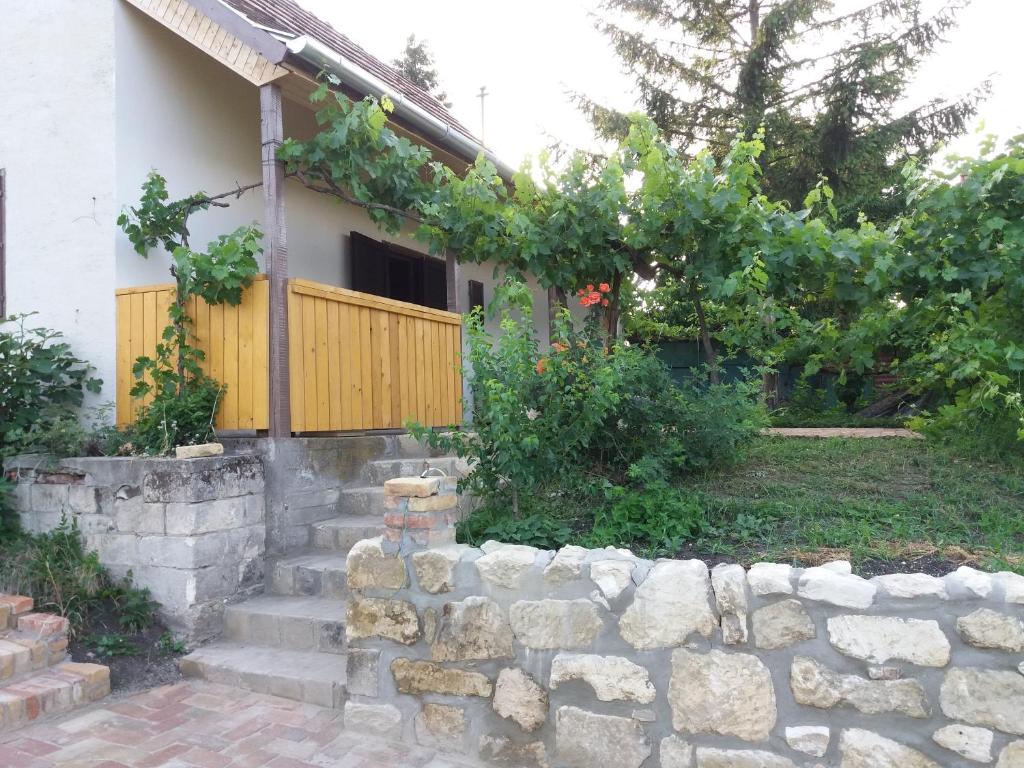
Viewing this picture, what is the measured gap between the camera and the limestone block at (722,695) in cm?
246

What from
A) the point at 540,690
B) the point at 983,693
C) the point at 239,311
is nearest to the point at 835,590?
the point at 983,693

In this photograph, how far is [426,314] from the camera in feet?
19.1

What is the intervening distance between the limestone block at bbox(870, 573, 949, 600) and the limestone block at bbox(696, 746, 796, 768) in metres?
0.69

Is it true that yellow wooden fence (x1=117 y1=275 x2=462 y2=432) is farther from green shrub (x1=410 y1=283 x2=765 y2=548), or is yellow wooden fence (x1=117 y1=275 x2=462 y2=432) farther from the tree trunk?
the tree trunk

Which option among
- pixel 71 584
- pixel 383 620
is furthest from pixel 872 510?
pixel 71 584

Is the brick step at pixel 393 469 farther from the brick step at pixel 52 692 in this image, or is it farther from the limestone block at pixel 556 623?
the limestone block at pixel 556 623

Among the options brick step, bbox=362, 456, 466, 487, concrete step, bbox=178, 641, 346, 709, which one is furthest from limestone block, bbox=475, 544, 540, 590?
brick step, bbox=362, 456, 466, 487

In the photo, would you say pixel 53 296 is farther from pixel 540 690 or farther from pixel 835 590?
pixel 835 590

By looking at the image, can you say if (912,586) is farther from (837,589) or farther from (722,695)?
(722,695)

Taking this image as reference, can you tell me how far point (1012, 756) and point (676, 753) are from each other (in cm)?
106

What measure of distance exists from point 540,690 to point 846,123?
38.8ft

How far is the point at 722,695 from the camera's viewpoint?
2.49m

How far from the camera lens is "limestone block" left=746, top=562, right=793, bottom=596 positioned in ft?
8.00

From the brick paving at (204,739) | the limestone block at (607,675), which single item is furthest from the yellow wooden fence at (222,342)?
the limestone block at (607,675)
